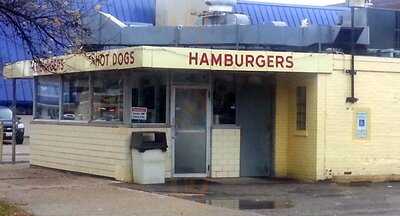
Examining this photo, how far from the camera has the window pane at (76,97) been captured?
58.8 feet

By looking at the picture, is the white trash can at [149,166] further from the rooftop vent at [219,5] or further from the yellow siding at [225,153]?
the rooftop vent at [219,5]

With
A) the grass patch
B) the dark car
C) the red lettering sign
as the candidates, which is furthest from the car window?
the grass patch

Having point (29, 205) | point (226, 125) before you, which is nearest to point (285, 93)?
point (226, 125)

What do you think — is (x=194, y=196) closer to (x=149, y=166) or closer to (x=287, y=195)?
(x=287, y=195)

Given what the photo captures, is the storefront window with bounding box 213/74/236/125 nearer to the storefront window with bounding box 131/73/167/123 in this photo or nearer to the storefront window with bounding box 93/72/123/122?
the storefront window with bounding box 131/73/167/123

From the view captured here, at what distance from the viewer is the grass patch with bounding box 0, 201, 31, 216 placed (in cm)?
1106

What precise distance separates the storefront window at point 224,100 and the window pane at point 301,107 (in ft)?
4.94

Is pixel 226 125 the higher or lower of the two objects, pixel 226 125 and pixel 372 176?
the higher

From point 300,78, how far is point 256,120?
1.45 metres

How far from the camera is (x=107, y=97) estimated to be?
17109 mm

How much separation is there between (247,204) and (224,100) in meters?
4.81

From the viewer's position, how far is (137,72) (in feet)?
54.1

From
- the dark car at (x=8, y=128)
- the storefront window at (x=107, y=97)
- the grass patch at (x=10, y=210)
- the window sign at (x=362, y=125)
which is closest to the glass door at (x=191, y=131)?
A: the storefront window at (x=107, y=97)

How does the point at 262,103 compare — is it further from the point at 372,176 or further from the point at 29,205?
the point at 29,205
